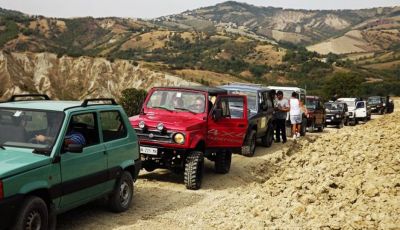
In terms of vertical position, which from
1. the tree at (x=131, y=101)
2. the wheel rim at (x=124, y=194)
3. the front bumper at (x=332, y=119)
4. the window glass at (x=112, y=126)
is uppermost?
the window glass at (x=112, y=126)

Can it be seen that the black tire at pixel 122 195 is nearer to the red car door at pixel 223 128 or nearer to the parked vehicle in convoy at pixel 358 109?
the red car door at pixel 223 128

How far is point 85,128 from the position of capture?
7.21 meters

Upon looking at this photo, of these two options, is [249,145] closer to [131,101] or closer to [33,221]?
[33,221]

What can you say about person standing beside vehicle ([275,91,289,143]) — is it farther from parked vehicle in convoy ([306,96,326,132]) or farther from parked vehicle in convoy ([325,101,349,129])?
parked vehicle in convoy ([325,101,349,129])

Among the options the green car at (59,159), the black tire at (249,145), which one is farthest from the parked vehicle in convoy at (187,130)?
the black tire at (249,145)

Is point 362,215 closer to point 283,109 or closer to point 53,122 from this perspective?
point 53,122

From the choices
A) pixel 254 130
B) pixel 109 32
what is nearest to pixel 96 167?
pixel 254 130

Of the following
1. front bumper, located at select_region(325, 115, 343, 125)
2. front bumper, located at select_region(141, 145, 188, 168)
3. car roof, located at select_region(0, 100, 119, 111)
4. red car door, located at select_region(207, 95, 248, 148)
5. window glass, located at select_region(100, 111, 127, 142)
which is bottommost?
front bumper, located at select_region(325, 115, 343, 125)

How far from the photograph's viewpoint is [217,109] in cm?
1072

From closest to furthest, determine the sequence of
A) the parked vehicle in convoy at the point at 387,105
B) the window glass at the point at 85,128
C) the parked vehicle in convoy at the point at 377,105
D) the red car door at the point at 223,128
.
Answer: the window glass at the point at 85,128 → the red car door at the point at 223,128 → the parked vehicle in convoy at the point at 377,105 → the parked vehicle in convoy at the point at 387,105

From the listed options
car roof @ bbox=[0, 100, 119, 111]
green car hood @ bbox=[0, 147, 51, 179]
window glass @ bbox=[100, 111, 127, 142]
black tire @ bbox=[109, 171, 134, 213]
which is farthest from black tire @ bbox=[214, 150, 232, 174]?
green car hood @ bbox=[0, 147, 51, 179]

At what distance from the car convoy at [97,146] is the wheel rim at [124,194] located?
0.02 m

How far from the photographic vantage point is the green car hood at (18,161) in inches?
214

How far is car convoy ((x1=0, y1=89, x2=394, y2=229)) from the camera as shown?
5734 millimetres
